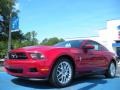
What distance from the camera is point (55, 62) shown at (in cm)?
691

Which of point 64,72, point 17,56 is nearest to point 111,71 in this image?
point 64,72

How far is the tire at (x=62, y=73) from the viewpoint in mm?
6875

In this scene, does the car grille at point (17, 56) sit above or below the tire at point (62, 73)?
above

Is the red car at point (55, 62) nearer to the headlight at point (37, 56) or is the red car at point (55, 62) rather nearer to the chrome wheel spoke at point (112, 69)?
the headlight at point (37, 56)

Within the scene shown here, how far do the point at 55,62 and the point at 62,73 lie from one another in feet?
1.36

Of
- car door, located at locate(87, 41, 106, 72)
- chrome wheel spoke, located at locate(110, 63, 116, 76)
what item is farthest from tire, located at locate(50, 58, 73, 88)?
chrome wheel spoke, located at locate(110, 63, 116, 76)

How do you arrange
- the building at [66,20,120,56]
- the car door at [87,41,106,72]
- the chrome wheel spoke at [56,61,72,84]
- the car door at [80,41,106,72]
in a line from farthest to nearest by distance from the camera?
the building at [66,20,120,56]
the car door at [87,41,106,72]
the car door at [80,41,106,72]
the chrome wheel spoke at [56,61,72,84]

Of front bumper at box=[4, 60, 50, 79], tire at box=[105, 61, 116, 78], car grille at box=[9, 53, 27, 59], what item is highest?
car grille at box=[9, 53, 27, 59]

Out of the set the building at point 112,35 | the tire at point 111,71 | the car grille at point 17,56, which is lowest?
the tire at point 111,71

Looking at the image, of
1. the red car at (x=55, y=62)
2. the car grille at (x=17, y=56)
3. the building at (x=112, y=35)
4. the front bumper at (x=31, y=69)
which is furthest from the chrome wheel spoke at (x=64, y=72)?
the building at (x=112, y=35)

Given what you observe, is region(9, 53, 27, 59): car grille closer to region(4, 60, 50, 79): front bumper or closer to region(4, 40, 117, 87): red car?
region(4, 40, 117, 87): red car

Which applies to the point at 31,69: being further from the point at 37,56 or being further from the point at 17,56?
the point at 17,56

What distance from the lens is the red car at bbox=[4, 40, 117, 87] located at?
6.73 metres

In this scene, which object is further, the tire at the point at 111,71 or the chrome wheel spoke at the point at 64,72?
the tire at the point at 111,71
